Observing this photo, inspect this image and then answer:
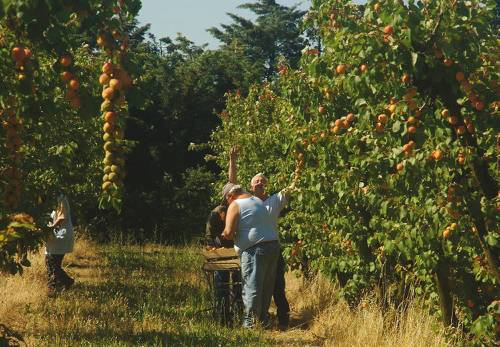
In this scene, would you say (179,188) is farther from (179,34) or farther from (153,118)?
(179,34)

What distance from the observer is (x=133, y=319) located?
25.9 ft

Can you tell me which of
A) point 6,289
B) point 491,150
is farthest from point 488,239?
point 6,289

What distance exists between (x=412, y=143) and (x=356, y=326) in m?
2.86

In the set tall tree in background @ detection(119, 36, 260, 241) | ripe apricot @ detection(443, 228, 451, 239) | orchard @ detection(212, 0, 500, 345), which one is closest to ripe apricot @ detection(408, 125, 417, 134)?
orchard @ detection(212, 0, 500, 345)

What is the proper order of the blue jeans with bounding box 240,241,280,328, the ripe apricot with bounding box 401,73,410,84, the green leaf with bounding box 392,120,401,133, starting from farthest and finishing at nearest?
the blue jeans with bounding box 240,241,280,328 → the ripe apricot with bounding box 401,73,410,84 → the green leaf with bounding box 392,120,401,133

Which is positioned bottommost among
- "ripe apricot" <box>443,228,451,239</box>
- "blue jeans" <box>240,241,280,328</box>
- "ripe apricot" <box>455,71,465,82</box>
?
"blue jeans" <box>240,241,280,328</box>

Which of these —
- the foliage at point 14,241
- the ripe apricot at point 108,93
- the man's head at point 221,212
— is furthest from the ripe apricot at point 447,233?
the man's head at point 221,212

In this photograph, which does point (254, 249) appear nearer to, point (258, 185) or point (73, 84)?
point (258, 185)

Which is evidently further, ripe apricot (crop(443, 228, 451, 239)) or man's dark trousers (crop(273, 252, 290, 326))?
man's dark trousers (crop(273, 252, 290, 326))

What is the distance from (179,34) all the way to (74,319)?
37.0 meters

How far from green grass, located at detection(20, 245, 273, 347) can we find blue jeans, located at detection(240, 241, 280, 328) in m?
0.25

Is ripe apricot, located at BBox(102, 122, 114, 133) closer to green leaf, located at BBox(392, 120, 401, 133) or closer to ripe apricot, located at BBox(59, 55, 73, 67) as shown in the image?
ripe apricot, located at BBox(59, 55, 73, 67)

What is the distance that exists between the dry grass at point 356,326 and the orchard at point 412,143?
20 centimetres

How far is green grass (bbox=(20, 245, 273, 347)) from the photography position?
684 cm
